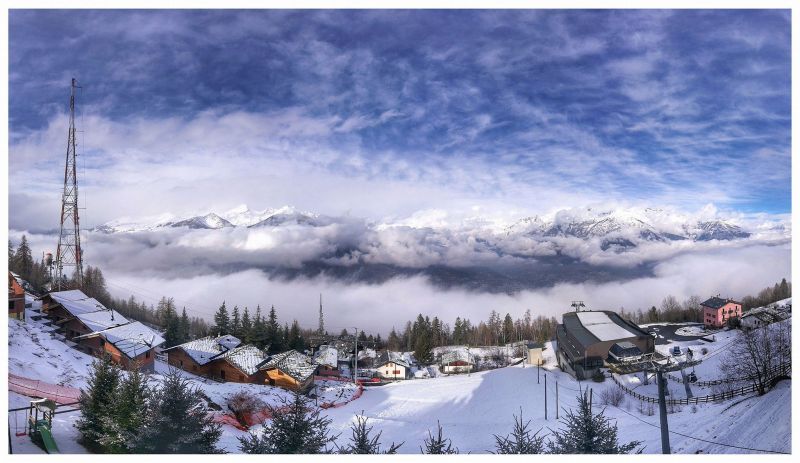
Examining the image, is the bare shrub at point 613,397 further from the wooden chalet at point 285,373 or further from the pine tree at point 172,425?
the pine tree at point 172,425

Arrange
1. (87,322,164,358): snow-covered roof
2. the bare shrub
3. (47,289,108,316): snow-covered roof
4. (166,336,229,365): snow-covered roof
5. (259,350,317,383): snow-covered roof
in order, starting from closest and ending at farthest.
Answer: (87,322,164,358): snow-covered roof < (47,289,108,316): snow-covered roof < the bare shrub < (259,350,317,383): snow-covered roof < (166,336,229,365): snow-covered roof

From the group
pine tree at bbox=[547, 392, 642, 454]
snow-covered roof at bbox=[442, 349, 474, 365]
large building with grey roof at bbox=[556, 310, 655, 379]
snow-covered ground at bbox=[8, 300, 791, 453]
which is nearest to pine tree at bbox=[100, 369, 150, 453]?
snow-covered ground at bbox=[8, 300, 791, 453]

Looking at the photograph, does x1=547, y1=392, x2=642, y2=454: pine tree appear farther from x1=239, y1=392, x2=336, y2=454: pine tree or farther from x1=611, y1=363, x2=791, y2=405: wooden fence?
x1=611, y1=363, x2=791, y2=405: wooden fence

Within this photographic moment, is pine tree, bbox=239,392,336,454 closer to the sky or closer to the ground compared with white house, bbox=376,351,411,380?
closer to the sky

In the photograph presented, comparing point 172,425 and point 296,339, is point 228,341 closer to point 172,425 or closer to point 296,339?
point 296,339

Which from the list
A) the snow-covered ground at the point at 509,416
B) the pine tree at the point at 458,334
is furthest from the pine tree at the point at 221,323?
the pine tree at the point at 458,334
